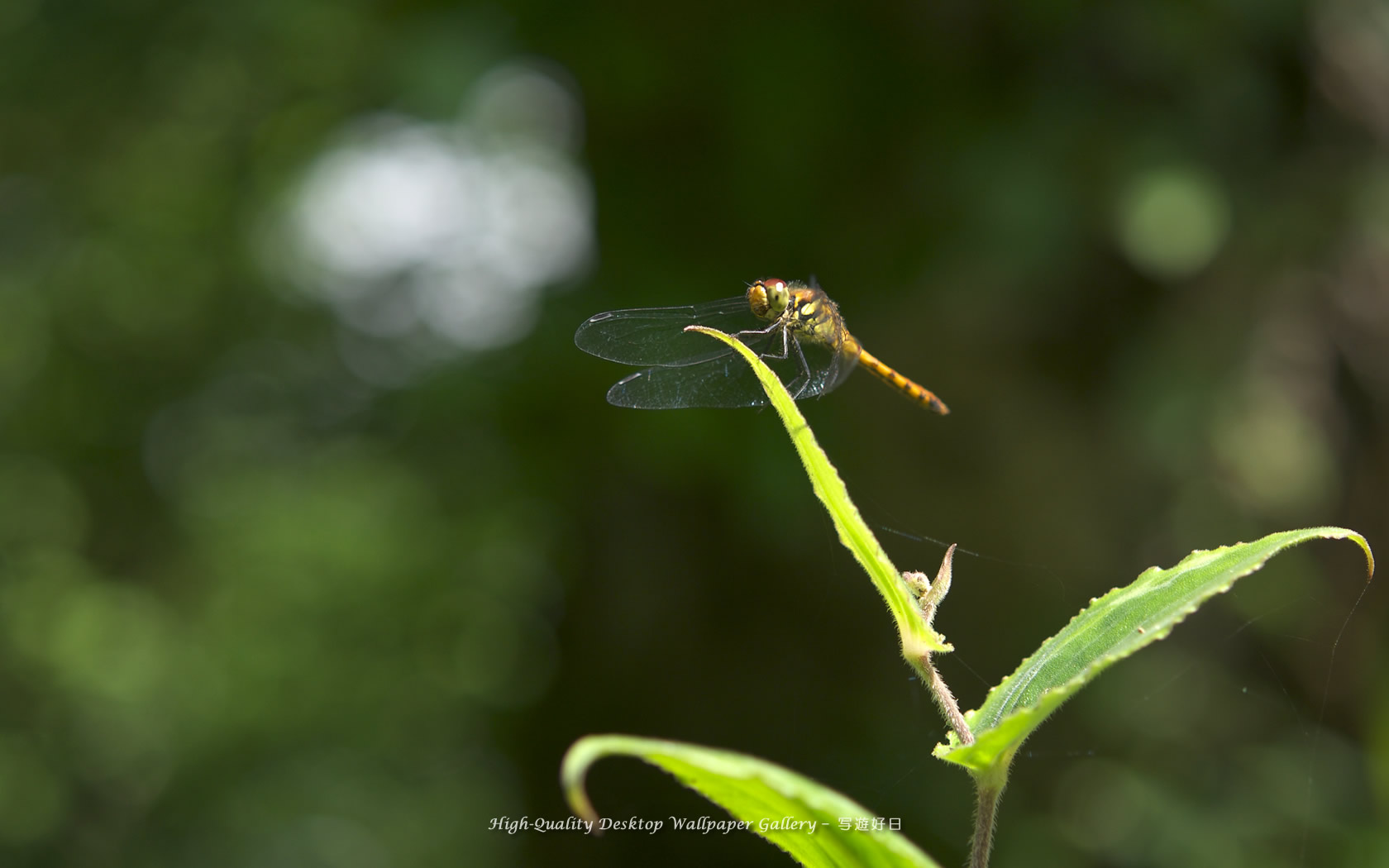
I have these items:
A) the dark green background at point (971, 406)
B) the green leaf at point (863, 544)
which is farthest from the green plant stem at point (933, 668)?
the dark green background at point (971, 406)

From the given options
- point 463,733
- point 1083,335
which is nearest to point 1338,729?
point 1083,335

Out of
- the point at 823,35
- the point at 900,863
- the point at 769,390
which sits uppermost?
the point at 823,35

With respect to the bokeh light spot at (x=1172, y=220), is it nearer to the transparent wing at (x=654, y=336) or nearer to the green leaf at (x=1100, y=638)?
the transparent wing at (x=654, y=336)

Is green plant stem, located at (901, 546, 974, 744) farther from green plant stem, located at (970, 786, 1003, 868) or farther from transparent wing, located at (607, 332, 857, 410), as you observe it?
transparent wing, located at (607, 332, 857, 410)

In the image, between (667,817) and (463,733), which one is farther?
(463,733)

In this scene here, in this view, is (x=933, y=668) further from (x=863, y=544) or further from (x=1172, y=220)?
(x=1172, y=220)

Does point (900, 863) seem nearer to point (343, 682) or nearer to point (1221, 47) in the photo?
point (1221, 47)

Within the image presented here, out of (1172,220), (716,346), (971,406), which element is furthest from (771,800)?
(971,406)
